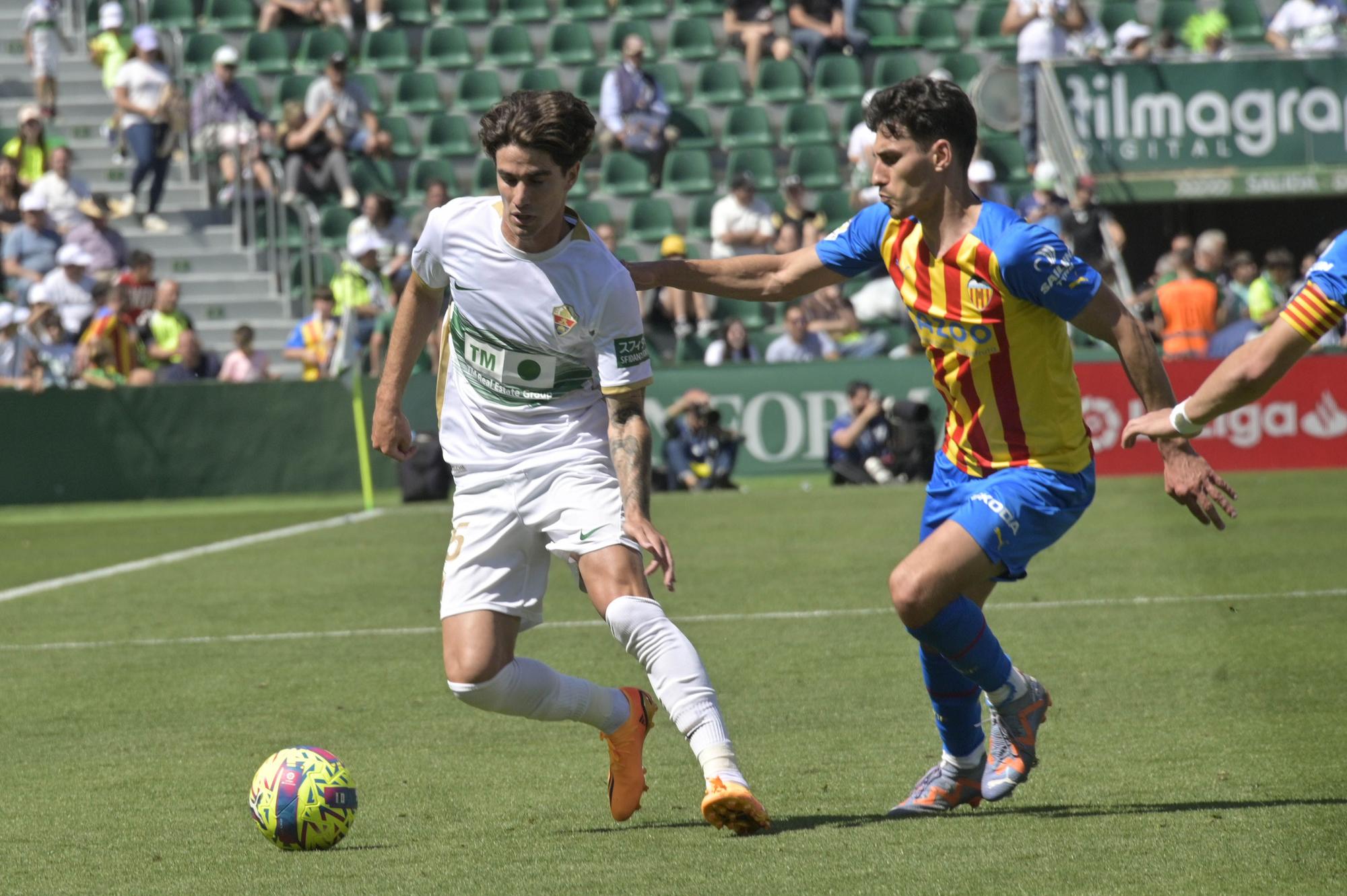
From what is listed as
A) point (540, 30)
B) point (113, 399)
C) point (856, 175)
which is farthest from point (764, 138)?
point (113, 399)

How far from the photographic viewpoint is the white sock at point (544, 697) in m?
5.48

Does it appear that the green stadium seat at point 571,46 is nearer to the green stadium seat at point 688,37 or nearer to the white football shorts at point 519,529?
the green stadium seat at point 688,37

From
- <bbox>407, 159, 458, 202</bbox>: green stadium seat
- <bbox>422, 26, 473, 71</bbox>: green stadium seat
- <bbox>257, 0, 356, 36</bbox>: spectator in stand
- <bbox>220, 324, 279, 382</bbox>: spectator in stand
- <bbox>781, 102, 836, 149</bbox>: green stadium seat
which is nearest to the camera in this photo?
<bbox>220, 324, 279, 382</bbox>: spectator in stand

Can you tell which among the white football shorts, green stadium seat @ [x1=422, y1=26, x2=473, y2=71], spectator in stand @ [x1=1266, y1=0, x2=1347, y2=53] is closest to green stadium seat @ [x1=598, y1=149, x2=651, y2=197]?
green stadium seat @ [x1=422, y1=26, x2=473, y2=71]

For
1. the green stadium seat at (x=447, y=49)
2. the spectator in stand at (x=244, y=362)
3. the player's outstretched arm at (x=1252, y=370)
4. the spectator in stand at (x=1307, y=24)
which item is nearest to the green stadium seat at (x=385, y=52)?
the green stadium seat at (x=447, y=49)

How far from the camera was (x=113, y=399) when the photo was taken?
19.2 meters

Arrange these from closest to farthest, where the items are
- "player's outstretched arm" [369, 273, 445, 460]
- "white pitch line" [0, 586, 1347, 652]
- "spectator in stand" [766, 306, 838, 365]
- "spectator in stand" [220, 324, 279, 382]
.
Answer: "player's outstretched arm" [369, 273, 445, 460] → "white pitch line" [0, 586, 1347, 652] → "spectator in stand" [766, 306, 838, 365] → "spectator in stand" [220, 324, 279, 382]

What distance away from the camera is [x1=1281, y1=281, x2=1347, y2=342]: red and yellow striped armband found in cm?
434

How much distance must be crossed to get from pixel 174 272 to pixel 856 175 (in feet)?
28.5

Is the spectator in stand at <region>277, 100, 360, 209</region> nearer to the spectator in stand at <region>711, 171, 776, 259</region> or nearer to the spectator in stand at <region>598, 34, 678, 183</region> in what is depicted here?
the spectator in stand at <region>598, 34, 678, 183</region>

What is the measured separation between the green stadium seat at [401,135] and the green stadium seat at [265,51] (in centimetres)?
172

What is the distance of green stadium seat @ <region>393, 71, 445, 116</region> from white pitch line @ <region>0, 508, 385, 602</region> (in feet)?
29.1

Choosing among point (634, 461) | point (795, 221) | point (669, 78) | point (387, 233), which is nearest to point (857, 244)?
point (634, 461)

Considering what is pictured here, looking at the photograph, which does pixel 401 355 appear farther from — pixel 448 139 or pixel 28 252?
pixel 448 139
